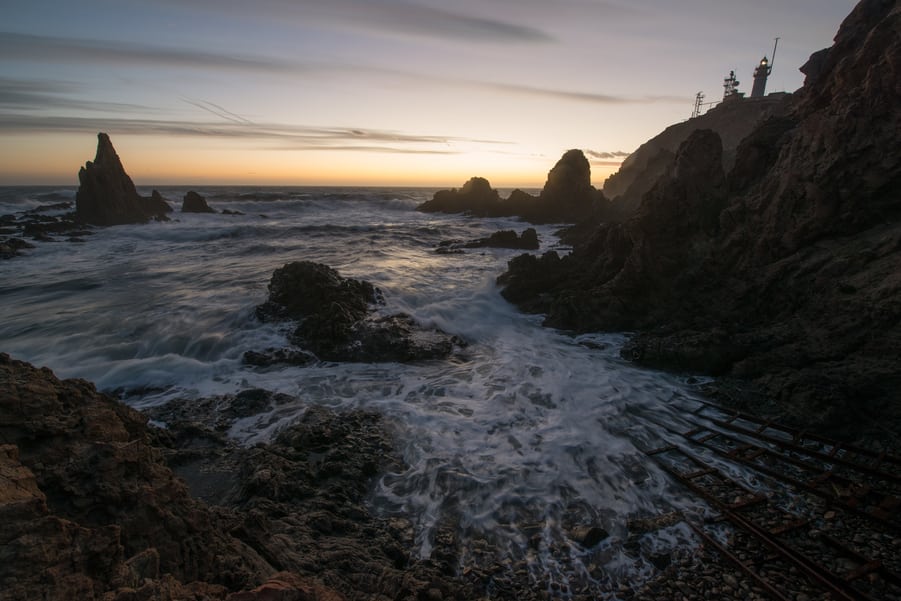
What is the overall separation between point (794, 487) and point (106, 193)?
50755 mm

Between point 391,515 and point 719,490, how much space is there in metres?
4.47

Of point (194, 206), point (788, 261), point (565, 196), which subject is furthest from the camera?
point (194, 206)

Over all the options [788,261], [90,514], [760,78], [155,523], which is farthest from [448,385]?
[760,78]

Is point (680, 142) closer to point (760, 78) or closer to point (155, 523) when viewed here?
point (760, 78)

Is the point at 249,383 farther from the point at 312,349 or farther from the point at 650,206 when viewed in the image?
the point at 650,206

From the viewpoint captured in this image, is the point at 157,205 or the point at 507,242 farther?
the point at 157,205

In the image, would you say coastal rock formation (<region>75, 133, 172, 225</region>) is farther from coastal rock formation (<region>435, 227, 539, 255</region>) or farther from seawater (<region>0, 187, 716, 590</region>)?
coastal rock formation (<region>435, 227, 539, 255</region>)

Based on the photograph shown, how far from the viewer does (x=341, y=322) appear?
37.0 feet

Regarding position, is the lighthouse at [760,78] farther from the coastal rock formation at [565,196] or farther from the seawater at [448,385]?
the seawater at [448,385]

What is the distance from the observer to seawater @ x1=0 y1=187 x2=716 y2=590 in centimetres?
546

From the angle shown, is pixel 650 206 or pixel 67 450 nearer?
pixel 67 450

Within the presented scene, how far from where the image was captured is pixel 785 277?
31.5ft

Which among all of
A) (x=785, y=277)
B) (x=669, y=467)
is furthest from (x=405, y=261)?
(x=669, y=467)

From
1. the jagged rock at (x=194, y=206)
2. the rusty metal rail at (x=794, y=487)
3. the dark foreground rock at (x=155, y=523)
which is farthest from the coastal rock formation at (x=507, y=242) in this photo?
the jagged rock at (x=194, y=206)
